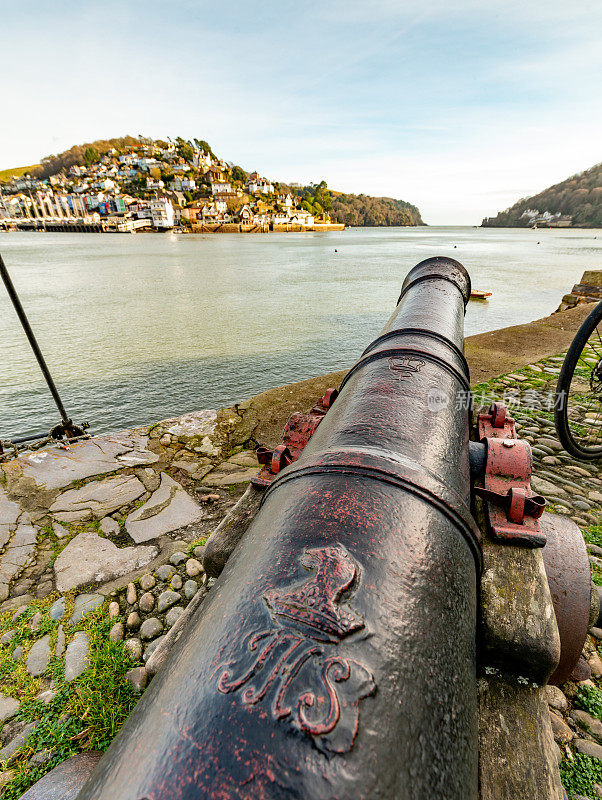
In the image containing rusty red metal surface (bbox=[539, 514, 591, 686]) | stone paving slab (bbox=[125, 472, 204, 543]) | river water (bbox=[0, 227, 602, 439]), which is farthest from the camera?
river water (bbox=[0, 227, 602, 439])

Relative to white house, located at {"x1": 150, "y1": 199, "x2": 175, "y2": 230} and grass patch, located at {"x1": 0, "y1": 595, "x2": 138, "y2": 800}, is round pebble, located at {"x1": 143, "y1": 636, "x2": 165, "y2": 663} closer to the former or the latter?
grass patch, located at {"x1": 0, "y1": 595, "x2": 138, "y2": 800}

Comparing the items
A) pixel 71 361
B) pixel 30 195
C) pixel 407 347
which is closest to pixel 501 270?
pixel 71 361

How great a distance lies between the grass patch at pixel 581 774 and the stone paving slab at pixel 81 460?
376cm

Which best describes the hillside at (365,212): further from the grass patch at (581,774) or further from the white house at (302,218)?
the grass patch at (581,774)

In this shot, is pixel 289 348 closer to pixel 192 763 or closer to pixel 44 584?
pixel 44 584

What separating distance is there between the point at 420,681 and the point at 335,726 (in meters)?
0.23

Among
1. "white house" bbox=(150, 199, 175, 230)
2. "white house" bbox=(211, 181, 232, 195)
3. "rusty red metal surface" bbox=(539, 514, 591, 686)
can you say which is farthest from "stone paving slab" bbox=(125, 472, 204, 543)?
"white house" bbox=(211, 181, 232, 195)

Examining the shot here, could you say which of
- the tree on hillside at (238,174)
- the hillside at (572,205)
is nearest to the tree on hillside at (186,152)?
the tree on hillside at (238,174)

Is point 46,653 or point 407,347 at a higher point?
point 407,347

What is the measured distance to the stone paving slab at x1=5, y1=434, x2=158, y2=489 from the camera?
12.8 feet

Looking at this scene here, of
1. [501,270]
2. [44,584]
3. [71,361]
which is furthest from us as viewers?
[501,270]

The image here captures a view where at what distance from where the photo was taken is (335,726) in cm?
70

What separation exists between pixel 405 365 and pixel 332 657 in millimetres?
1334

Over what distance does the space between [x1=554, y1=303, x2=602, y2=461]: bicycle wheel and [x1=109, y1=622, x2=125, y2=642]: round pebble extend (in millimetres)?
3457
